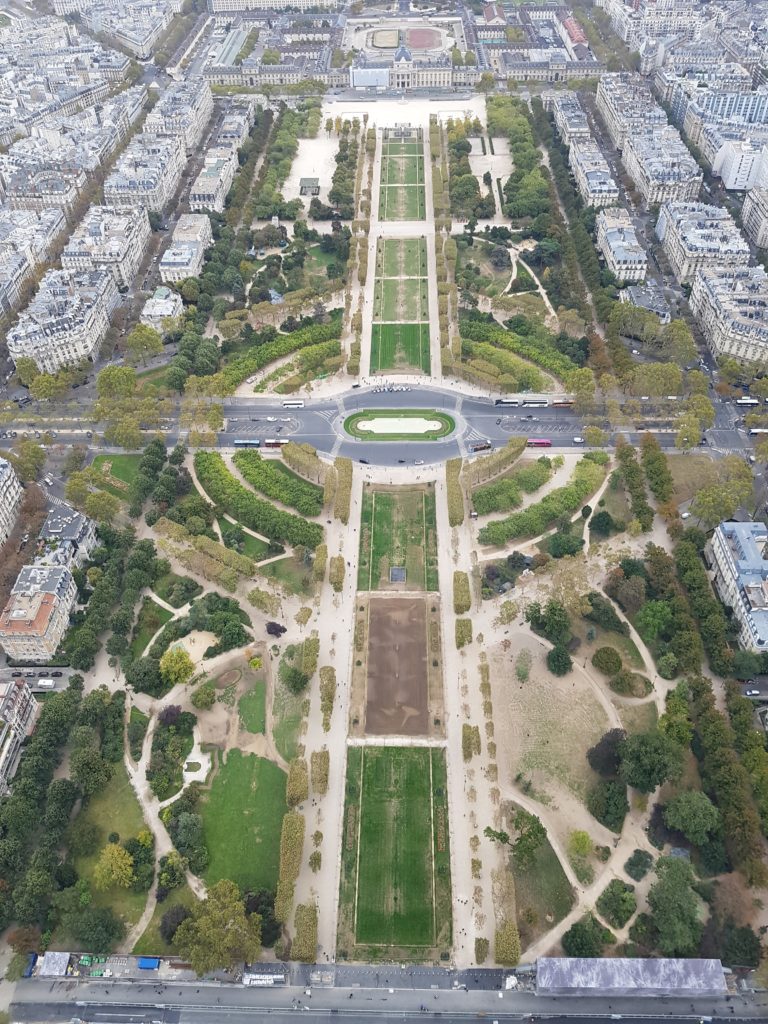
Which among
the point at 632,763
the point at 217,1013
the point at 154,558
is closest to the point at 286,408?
the point at 154,558

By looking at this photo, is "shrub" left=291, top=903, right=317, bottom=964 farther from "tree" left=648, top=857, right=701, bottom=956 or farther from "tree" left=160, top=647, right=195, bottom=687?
"tree" left=648, top=857, right=701, bottom=956

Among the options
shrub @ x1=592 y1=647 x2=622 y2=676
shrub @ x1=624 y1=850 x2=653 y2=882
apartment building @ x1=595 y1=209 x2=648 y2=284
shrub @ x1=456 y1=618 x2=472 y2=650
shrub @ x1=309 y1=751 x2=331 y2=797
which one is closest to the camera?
shrub @ x1=624 y1=850 x2=653 y2=882

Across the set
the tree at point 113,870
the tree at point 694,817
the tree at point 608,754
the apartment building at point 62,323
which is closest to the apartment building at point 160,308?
the apartment building at point 62,323

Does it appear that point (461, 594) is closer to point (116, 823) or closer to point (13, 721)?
point (116, 823)

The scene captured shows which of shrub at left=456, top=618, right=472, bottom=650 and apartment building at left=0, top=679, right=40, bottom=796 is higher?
shrub at left=456, top=618, right=472, bottom=650

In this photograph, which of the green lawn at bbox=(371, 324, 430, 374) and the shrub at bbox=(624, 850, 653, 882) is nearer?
the shrub at bbox=(624, 850, 653, 882)

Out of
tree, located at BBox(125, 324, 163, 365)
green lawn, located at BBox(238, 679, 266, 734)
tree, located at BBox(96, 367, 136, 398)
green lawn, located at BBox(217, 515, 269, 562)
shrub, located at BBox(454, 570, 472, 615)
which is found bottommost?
green lawn, located at BBox(238, 679, 266, 734)

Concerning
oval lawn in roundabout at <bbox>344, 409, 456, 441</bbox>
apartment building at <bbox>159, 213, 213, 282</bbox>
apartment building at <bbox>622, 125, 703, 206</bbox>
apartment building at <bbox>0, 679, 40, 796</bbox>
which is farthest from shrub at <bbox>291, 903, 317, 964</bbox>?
apartment building at <bbox>622, 125, 703, 206</bbox>
